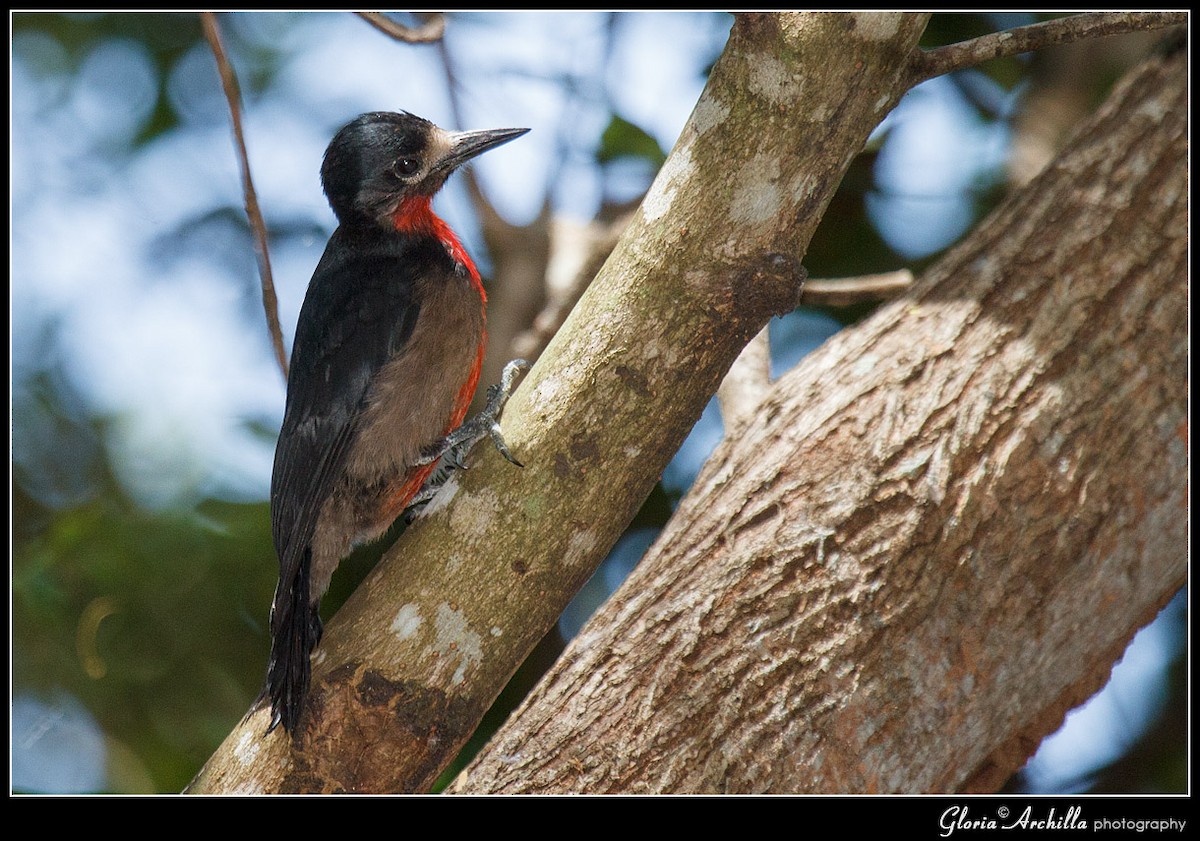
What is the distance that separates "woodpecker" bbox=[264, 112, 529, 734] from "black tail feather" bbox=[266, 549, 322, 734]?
18 millimetres

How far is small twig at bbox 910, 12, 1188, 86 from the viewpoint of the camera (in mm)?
2797

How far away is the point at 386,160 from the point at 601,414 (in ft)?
5.53

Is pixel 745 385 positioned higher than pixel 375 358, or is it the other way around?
pixel 745 385

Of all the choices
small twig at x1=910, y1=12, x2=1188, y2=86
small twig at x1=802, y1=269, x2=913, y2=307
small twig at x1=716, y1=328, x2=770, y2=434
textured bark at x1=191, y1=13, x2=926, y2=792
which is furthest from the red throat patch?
small twig at x1=910, y1=12, x2=1188, y2=86

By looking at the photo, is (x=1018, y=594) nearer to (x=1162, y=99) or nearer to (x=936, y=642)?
(x=936, y=642)

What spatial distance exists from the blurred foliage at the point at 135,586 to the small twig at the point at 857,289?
1235mm

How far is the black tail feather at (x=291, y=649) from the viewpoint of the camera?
118 inches

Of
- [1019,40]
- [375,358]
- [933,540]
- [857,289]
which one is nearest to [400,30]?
[375,358]

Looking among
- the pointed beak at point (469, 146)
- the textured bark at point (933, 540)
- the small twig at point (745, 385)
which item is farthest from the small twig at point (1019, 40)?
the pointed beak at point (469, 146)

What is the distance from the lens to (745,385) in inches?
156

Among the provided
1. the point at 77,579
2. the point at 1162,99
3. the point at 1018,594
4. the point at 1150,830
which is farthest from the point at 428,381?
the point at 1162,99

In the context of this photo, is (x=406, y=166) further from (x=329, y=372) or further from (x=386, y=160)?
(x=329, y=372)

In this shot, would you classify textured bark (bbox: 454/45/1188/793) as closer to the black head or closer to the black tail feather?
the black tail feather

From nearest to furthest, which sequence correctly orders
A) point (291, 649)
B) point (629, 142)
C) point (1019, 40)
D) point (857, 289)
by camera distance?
point (1019, 40) → point (291, 649) → point (857, 289) → point (629, 142)
